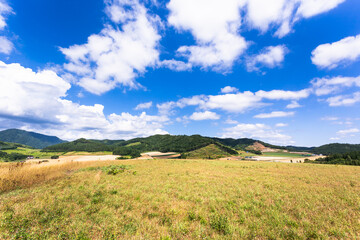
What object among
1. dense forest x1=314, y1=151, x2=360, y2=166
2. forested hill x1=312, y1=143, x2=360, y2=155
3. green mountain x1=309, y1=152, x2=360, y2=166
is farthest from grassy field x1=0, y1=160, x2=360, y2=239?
forested hill x1=312, y1=143, x2=360, y2=155

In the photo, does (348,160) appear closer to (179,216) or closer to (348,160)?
(348,160)

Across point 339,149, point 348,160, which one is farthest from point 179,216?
point 339,149

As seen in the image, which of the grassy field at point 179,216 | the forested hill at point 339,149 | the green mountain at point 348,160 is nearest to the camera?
the grassy field at point 179,216

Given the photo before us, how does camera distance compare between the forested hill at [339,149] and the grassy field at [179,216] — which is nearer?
the grassy field at [179,216]

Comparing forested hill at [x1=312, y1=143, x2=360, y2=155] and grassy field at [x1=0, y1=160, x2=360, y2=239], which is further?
forested hill at [x1=312, y1=143, x2=360, y2=155]

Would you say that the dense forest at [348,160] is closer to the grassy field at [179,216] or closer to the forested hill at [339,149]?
the grassy field at [179,216]

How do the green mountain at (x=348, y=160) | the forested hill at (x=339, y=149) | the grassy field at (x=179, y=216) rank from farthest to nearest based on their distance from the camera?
the forested hill at (x=339, y=149) → the green mountain at (x=348, y=160) → the grassy field at (x=179, y=216)

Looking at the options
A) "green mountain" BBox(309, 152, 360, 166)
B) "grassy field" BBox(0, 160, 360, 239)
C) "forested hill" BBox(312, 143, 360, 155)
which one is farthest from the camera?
"forested hill" BBox(312, 143, 360, 155)

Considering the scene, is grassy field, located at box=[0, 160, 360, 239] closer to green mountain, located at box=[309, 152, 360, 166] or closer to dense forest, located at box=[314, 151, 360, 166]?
green mountain, located at box=[309, 152, 360, 166]

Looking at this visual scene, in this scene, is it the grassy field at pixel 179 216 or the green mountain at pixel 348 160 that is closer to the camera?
the grassy field at pixel 179 216

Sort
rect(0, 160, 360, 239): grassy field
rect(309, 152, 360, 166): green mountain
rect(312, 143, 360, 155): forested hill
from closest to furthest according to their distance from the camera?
rect(0, 160, 360, 239): grassy field, rect(309, 152, 360, 166): green mountain, rect(312, 143, 360, 155): forested hill

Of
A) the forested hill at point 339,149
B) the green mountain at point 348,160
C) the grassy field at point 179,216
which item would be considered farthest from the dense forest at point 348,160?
the forested hill at point 339,149

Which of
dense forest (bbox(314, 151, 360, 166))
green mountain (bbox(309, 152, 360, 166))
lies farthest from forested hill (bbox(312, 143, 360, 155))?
green mountain (bbox(309, 152, 360, 166))

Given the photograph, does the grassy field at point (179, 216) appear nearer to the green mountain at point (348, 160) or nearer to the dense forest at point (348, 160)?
the green mountain at point (348, 160)
